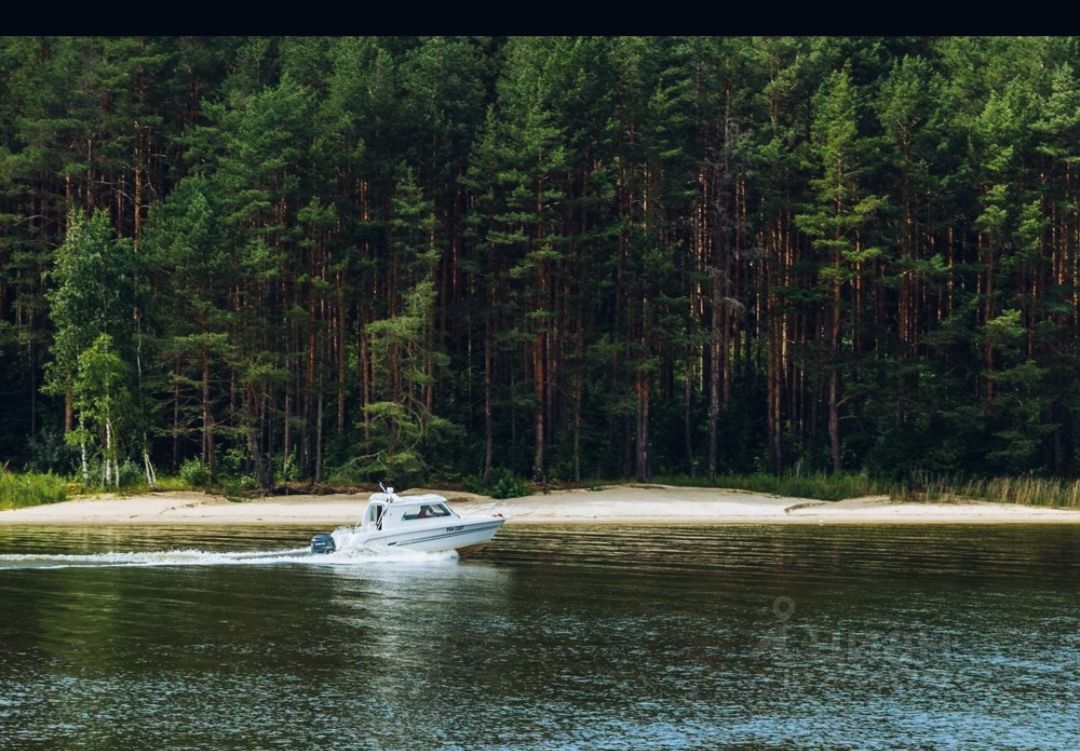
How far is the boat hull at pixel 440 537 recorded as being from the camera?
3953 cm

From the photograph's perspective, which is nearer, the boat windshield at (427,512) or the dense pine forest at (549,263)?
the boat windshield at (427,512)

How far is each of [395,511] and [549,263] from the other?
27.1 metres

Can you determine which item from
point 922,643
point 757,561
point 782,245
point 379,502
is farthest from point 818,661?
point 782,245

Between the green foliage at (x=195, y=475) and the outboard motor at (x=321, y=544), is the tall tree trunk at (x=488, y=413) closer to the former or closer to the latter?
the green foliage at (x=195, y=475)

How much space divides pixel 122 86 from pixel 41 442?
19.0 metres

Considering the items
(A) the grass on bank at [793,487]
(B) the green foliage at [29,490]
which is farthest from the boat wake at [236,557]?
(A) the grass on bank at [793,487]

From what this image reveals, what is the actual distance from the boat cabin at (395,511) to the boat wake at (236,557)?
69 centimetres

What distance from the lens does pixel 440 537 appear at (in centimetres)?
3966

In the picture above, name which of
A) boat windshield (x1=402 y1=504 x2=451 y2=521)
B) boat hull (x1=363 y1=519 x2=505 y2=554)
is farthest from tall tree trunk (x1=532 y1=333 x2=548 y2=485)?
boat hull (x1=363 y1=519 x2=505 y2=554)

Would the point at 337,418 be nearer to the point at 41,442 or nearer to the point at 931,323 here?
the point at 41,442

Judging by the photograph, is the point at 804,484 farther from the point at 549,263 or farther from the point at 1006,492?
the point at 549,263

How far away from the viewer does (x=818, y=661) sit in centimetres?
2308

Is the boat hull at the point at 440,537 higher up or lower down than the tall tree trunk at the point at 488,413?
lower down

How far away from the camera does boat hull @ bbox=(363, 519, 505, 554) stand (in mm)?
39531
